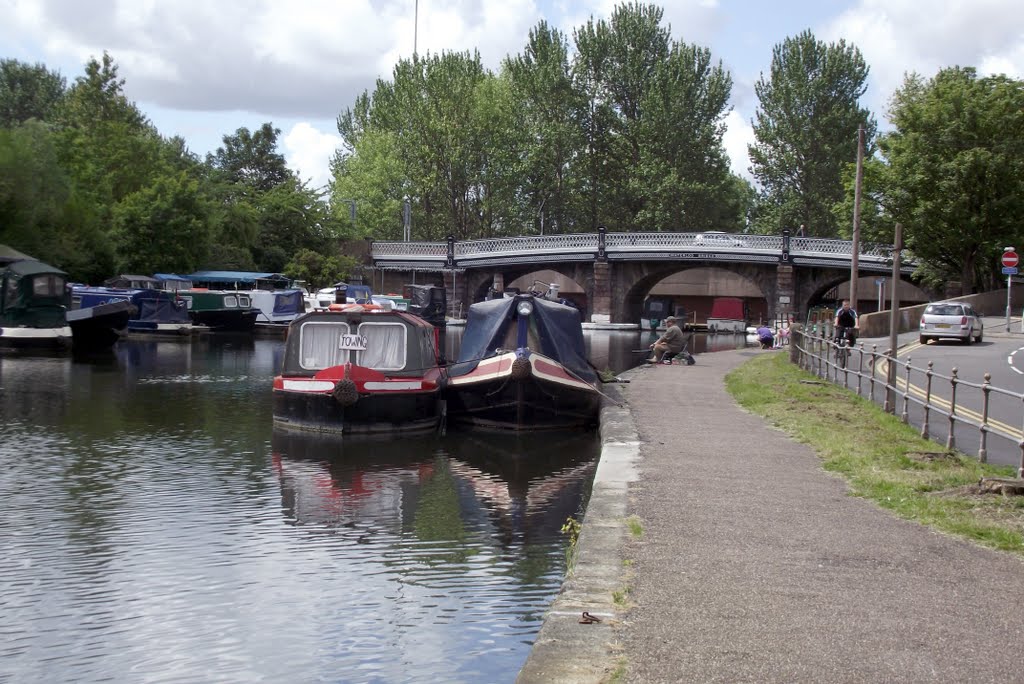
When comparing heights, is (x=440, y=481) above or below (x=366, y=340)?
below

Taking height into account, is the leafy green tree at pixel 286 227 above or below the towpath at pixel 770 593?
above

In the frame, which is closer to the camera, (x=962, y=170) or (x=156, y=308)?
(x=156, y=308)

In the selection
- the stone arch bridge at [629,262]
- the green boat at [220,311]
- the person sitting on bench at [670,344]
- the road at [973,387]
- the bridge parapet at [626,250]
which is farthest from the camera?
the stone arch bridge at [629,262]

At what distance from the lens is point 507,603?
10.0 m

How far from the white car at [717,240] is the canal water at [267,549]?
49587 millimetres

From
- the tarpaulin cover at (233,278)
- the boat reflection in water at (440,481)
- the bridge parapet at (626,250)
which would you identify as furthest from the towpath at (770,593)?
the bridge parapet at (626,250)

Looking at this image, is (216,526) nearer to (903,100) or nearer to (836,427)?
(836,427)

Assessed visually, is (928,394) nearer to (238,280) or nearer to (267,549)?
(267,549)

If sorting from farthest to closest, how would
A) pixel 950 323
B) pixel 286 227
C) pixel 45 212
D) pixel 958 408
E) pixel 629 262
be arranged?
pixel 629 262 → pixel 286 227 → pixel 45 212 → pixel 950 323 → pixel 958 408

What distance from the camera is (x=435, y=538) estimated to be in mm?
12766

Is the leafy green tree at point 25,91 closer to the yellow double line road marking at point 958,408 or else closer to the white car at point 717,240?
the white car at point 717,240

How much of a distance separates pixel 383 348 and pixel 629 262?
5452cm

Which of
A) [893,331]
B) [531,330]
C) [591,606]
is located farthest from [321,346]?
[591,606]

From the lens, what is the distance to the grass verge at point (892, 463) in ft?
33.6
